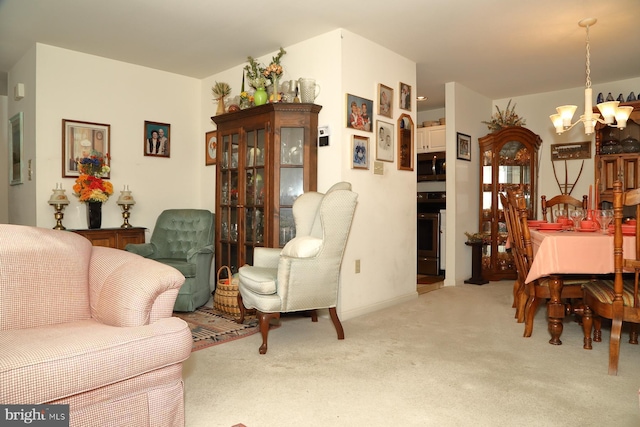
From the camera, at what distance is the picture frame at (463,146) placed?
5.61 metres

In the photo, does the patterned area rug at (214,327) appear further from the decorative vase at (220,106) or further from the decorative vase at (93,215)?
the decorative vase at (220,106)

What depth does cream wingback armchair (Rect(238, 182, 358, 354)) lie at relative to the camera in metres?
2.94

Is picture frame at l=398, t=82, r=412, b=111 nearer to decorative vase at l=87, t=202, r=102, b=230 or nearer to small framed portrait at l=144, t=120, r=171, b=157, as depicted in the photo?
small framed portrait at l=144, t=120, r=171, b=157

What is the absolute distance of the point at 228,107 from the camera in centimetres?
471

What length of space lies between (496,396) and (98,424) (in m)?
1.83

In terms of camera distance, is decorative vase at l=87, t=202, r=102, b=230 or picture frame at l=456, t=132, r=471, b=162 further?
picture frame at l=456, t=132, r=471, b=162

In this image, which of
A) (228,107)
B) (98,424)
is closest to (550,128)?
(228,107)

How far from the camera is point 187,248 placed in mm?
4492

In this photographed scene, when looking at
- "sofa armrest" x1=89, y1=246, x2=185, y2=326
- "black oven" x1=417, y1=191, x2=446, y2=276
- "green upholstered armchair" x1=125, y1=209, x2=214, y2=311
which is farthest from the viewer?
"black oven" x1=417, y1=191, x2=446, y2=276

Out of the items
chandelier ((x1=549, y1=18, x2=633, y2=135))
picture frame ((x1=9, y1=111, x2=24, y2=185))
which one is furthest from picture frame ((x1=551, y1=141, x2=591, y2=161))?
picture frame ((x1=9, y1=111, x2=24, y2=185))

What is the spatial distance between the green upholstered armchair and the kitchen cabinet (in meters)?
3.56

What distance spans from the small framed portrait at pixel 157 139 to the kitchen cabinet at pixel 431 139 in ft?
12.0

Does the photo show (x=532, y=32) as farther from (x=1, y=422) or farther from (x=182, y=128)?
(x=1, y=422)

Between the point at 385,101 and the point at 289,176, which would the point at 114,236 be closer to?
the point at 289,176
